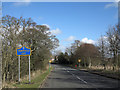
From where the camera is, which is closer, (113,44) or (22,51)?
(22,51)

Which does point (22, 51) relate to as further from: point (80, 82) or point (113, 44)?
point (113, 44)

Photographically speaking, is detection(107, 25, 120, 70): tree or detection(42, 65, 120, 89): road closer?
detection(42, 65, 120, 89): road

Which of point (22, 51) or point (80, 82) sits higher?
point (22, 51)

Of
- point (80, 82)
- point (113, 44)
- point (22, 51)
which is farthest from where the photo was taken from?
point (113, 44)

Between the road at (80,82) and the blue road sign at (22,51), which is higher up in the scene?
the blue road sign at (22,51)

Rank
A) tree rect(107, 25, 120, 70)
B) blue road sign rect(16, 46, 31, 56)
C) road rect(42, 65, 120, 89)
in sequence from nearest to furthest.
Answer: road rect(42, 65, 120, 89)
blue road sign rect(16, 46, 31, 56)
tree rect(107, 25, 120, 70)

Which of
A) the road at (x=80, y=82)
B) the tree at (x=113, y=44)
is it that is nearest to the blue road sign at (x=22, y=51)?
the road at (x=80, y=82)

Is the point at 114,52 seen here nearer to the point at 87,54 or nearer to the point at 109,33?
the point at 109,33

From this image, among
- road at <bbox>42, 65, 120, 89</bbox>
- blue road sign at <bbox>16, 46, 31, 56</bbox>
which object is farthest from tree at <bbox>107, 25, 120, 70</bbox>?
blue road sign at <bbox>16, 46, 31, 56</bbox>

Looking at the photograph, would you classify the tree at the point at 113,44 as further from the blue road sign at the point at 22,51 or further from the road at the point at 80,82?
the blue road sign at the point at 22,51

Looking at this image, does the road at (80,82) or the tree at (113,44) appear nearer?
the road at (80,82)

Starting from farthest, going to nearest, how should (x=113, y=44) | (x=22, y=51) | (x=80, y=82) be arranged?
(x=113, y=44) → (x=80, y=82) → (x=22, y=51)

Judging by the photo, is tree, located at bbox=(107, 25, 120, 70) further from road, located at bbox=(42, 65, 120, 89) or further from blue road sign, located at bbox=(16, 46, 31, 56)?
blue road sign, located at bbox=(16, 46, 31, 56)

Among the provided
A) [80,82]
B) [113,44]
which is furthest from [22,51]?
[113,44]
